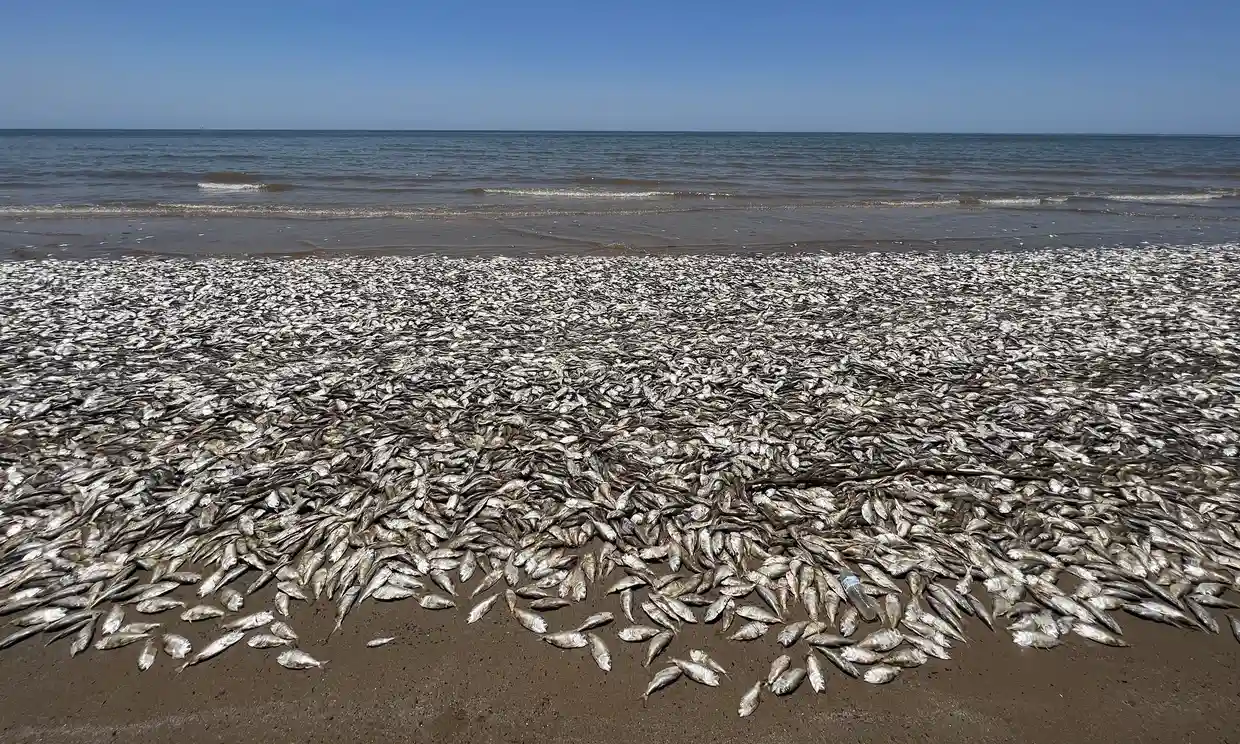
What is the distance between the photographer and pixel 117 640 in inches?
179

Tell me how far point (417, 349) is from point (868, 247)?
15.1 metres

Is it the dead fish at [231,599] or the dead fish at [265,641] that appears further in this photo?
the dead fish at [231,599]

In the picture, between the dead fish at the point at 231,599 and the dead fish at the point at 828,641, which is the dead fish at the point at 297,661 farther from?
the dead fish at the point at 828,641

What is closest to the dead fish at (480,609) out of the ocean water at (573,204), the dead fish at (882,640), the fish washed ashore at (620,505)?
the fish washed ashore at (620,505)

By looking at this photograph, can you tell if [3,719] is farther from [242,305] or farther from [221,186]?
[221,186]

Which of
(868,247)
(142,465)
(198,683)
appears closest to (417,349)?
(142,465)

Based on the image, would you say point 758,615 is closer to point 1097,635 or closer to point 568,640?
point 568,640

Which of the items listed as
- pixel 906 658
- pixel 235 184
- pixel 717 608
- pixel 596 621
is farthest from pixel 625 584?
pixel 235 184

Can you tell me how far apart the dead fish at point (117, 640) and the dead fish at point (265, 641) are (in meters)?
0.77

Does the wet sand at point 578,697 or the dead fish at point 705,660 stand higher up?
the dead fish at point 705,660

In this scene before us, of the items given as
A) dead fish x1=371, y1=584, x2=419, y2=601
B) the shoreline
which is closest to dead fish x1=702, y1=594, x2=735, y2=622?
dead fish x1=371, y1=584, x2=419, y2=601

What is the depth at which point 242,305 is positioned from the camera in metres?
12.2

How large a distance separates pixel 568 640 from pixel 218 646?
2.45 m

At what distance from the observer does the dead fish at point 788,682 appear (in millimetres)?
4230
